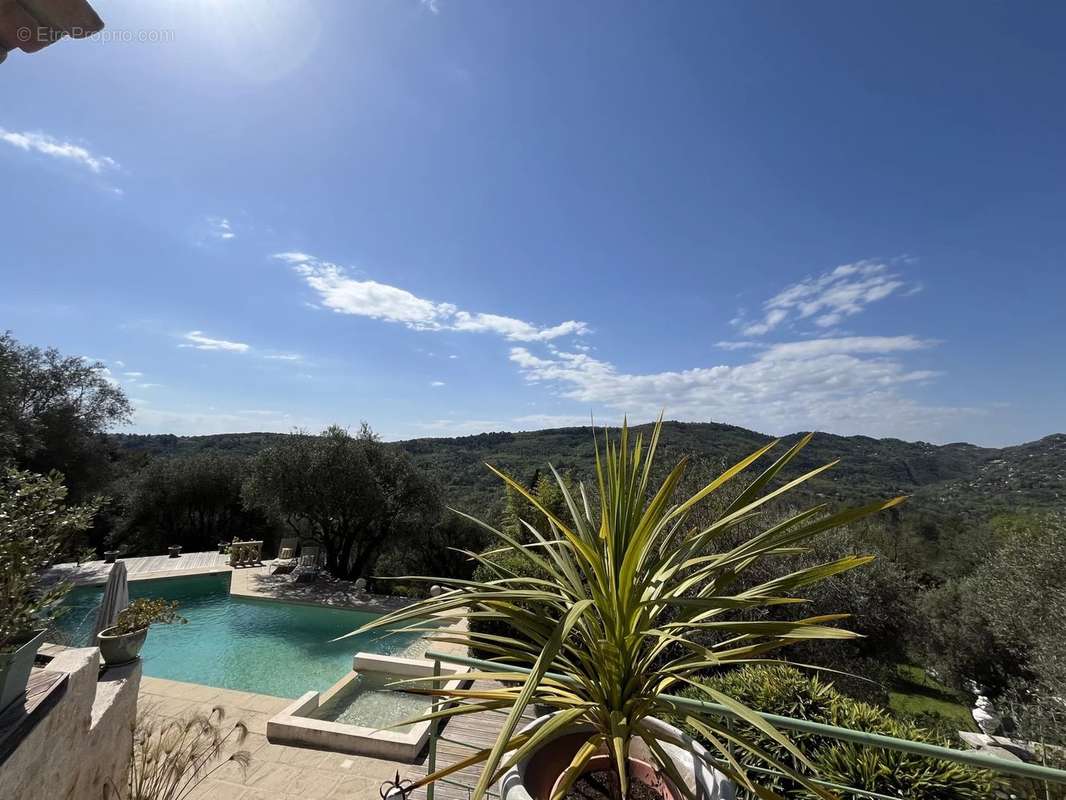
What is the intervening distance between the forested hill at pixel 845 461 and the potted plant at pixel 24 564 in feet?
70.4

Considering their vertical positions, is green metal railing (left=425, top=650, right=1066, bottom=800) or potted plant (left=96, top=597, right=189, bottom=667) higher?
green metal railing (left=425, top=650, right=1066, bottom=800)

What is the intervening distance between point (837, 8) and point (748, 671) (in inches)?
330

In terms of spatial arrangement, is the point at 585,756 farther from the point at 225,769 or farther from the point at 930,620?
the point at 930,620

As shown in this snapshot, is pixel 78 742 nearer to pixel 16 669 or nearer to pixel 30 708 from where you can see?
pixel 30 708

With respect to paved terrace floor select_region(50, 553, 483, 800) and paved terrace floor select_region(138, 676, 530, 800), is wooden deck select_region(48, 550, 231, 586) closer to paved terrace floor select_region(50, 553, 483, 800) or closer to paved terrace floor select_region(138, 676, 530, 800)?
paved terrace floor select_region(50, 553, 483, 800)

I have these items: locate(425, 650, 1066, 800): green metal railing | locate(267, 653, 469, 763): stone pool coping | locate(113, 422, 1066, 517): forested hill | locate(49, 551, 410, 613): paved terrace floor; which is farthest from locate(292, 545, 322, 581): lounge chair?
locate(425, 650, 1066, 800): green metal railing

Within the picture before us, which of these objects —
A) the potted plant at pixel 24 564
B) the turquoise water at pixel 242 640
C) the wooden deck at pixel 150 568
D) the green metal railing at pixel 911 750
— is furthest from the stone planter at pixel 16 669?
the wooden deck at pixel 150 568

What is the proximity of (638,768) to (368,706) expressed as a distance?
636cm

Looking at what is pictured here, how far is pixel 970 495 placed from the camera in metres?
40.1

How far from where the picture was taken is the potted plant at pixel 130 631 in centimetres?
459

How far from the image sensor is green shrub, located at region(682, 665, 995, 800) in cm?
305

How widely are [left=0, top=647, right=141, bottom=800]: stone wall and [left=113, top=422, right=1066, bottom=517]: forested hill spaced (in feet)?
66.1

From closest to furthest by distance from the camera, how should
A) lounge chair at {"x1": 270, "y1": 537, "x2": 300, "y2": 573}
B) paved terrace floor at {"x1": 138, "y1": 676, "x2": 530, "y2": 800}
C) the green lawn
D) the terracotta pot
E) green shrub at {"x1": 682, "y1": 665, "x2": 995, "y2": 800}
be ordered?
the terracotta pot < green shrub at {"x1": 682, "y1": 665, "x2": 995, "y2": 800} < paved terrace floor at {"x1": 138, "y1": 676, "x2": 530, "y2": 800} < the green lawn < lounge chair at {"x1": 270, "y1": 537, "x2": 300, "y2": 573}

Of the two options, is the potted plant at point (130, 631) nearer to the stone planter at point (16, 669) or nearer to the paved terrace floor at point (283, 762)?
the paved terrace floor at point (283, 762)
